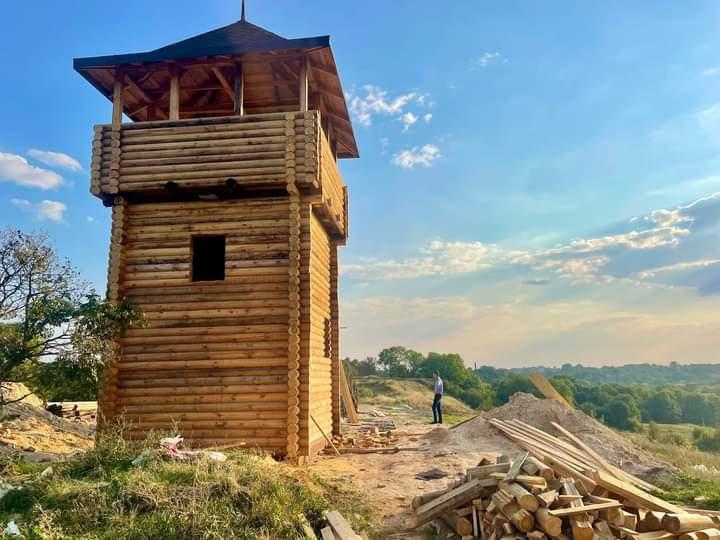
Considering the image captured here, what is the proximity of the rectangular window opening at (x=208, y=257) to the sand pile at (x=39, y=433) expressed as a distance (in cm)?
460

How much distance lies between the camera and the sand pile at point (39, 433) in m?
11.7

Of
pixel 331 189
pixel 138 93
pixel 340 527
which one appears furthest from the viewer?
pixel 331 189

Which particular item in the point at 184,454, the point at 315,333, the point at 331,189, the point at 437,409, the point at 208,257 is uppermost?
the point at 331,189

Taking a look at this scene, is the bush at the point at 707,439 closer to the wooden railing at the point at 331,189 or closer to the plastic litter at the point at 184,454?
the wooden railing at the point at 331,189

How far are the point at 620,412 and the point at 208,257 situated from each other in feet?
165

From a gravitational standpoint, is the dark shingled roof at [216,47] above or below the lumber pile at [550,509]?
above

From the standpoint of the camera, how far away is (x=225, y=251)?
11391 mm

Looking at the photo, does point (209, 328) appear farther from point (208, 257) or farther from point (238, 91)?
point (238, 91)

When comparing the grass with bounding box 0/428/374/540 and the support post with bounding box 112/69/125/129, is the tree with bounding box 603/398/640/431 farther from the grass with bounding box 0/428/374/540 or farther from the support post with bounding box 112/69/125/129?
the support post with bounding box 112/69/125/129

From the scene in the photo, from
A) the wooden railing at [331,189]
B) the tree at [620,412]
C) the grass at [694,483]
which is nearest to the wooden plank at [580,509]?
the grass at [694,483]


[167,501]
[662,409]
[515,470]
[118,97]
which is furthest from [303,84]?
[662,409]

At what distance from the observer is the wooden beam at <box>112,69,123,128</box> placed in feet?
38.8

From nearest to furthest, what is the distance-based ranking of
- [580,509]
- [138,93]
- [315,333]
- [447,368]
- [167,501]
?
[580,509]
[167,501]
[315,333]
[138,93]
[447,368]

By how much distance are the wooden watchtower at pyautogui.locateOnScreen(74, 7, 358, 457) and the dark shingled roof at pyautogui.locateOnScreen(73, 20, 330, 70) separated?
1.7 inches
